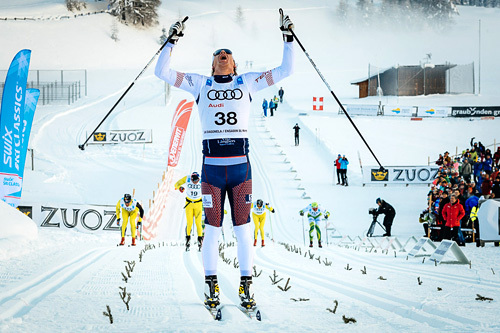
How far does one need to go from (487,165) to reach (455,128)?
52.6ft

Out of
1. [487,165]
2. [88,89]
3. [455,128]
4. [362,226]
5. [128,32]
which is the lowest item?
[362,226]

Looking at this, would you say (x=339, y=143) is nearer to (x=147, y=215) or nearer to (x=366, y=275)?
(x=147, y=215)

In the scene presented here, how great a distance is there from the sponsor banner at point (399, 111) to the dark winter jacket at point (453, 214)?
88.8ft

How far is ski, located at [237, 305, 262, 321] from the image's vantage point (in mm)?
3682

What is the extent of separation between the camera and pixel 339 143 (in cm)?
2977

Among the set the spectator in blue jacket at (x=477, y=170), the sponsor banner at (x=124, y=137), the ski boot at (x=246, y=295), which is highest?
the sponsor banner at (x=124, y=137)

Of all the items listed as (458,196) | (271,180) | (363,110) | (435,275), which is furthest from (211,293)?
(363,110)

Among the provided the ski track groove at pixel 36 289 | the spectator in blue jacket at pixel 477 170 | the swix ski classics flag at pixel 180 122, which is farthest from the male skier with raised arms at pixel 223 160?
the swix ski classics flag at pixel 180 122

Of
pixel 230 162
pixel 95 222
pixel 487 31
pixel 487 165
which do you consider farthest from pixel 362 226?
pixel 487 31

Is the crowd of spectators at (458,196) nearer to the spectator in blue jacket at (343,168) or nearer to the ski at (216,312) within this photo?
the spectator in blue jacket at (343,168)

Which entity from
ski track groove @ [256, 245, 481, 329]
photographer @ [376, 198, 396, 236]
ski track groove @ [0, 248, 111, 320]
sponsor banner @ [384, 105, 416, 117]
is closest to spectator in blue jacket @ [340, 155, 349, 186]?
photographer @ [376, 198, 396, 236]

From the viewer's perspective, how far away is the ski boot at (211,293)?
12.9 ft

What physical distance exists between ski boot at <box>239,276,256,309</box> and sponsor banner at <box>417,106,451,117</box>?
34455 millimetres

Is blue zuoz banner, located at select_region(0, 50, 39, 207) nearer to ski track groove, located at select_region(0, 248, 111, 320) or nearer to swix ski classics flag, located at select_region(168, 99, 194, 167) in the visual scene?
ski track groove, located at select_region(0, 248, 111, 320)
